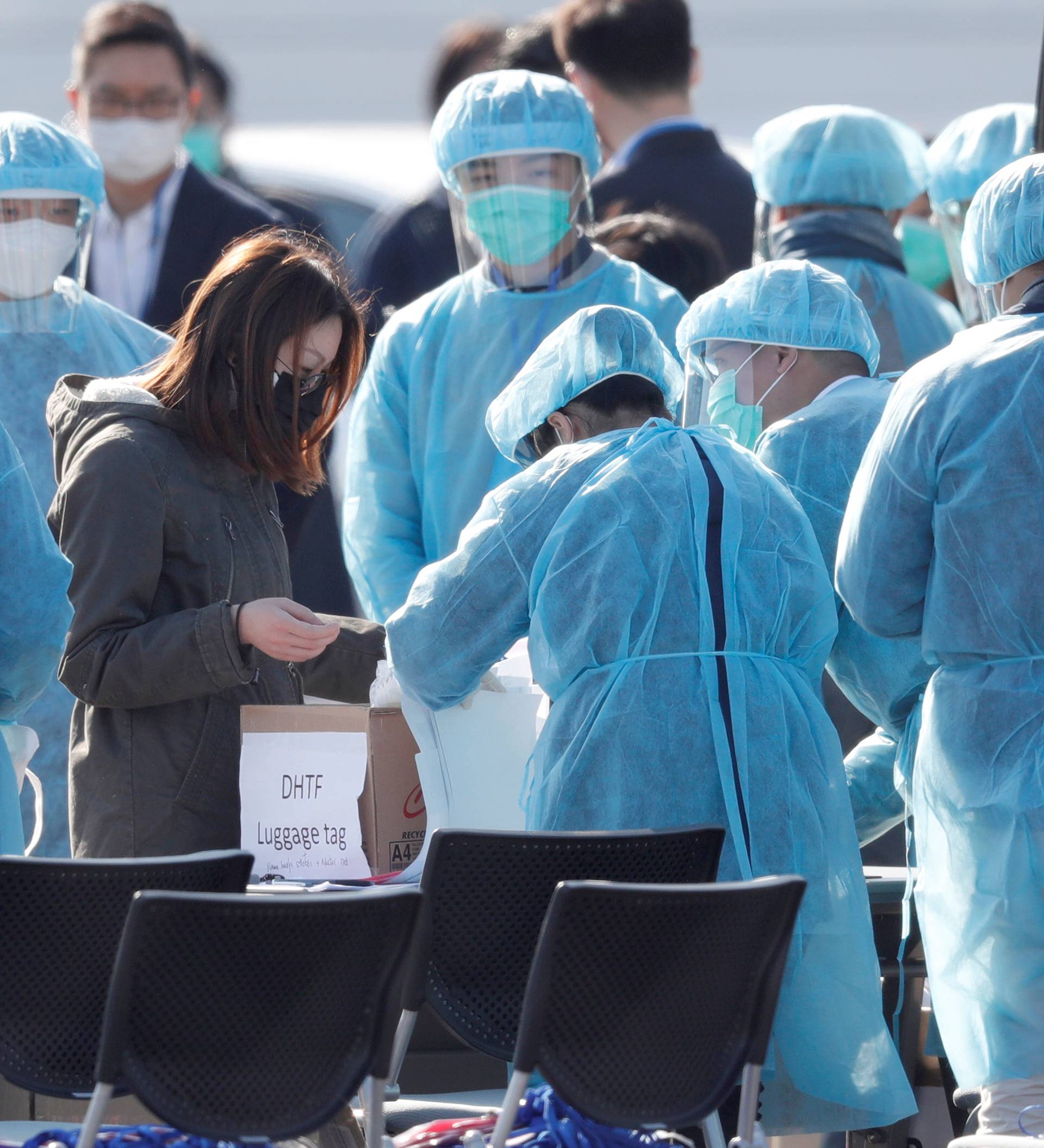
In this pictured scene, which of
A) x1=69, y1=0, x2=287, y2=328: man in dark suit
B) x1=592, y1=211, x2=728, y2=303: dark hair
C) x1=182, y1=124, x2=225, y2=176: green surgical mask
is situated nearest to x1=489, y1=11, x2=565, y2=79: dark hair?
x1=69, y1=0, x2=287, y2=328: man in dark suit

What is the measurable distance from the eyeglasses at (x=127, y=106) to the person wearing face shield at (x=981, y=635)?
280cm

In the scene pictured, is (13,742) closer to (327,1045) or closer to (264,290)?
(264,290)

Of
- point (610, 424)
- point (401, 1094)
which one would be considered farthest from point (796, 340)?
point (401, 1094)

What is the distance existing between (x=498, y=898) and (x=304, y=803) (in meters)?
0.50

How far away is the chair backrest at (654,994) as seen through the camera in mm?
2037

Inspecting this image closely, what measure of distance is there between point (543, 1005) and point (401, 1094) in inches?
35.9

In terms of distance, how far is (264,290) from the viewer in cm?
277

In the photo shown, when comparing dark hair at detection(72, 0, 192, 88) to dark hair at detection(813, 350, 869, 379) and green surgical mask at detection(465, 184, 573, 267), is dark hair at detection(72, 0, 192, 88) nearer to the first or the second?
green surgical mask at detection(465, 184, 573, 267)

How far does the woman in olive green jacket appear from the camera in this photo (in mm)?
2666

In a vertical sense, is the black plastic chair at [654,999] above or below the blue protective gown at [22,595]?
below

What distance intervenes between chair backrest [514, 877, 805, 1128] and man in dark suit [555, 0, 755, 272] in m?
2.78

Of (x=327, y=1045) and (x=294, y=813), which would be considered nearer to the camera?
(x=327, y=1045)

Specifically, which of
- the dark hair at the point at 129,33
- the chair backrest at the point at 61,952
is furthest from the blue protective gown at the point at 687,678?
the dark hair at the point at 129,33

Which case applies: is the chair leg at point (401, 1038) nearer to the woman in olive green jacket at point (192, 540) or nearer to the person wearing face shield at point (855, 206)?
the woman in olive green jacket at point (192, 540)
